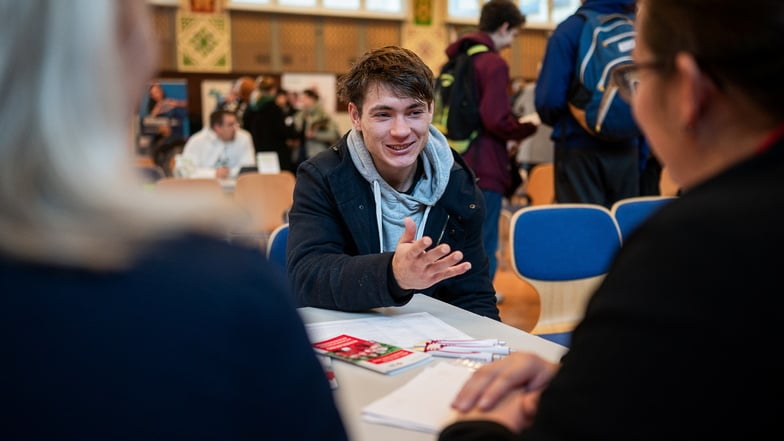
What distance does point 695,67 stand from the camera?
2.56ft

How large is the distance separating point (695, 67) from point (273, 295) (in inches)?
20.1

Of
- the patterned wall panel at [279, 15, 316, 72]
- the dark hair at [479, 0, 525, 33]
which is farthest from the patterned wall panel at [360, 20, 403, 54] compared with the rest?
the dark hair at [479, 0, 525, 33]

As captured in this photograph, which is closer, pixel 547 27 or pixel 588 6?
pixel 588 6

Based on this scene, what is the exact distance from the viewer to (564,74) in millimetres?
3635

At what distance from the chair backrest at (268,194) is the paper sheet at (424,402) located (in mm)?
4142

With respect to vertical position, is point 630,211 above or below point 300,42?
below

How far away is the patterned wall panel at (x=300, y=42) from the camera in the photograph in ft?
45.3

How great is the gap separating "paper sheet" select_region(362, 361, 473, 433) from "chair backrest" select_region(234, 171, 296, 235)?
414 cm

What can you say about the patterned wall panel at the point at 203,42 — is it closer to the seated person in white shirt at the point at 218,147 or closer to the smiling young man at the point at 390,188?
the seated person in white shirt at the point at 218,147

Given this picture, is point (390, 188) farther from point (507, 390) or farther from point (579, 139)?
point (579, 139)

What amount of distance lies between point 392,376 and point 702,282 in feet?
2.73

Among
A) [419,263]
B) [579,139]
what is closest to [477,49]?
[579,139]

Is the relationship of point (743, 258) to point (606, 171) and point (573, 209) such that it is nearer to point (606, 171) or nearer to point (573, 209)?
point (573, 209)

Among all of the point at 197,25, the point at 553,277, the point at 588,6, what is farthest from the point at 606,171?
the point at 197,25
